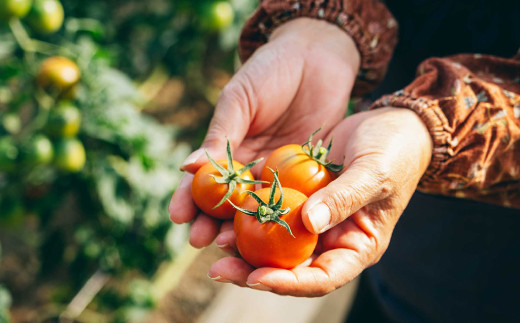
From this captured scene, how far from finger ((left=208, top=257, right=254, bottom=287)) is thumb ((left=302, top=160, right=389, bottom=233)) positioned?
222mm

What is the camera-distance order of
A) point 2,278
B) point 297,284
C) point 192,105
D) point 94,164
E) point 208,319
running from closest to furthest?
point 297,284 < point 94,164 < point 208,319 < point 2,278 < point 192,105

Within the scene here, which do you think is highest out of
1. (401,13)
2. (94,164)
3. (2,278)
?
(401,13)

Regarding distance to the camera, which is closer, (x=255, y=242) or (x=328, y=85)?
(x=255, y=242)

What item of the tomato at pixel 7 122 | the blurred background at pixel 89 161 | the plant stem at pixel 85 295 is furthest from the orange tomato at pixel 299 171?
the plant stem at pixel 85 295

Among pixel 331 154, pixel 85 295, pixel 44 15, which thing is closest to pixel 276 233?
pixel 331 154

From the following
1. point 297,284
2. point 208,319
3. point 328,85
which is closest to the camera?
point 297,284

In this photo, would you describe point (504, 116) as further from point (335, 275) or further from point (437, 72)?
point (335, 275)

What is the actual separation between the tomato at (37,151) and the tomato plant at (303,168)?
101 centimetres

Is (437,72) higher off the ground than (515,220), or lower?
higher

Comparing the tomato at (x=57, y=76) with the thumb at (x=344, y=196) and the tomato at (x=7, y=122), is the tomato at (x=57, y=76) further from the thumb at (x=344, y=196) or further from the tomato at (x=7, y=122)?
the thumb at (x=344, y=196)

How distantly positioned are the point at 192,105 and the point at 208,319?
6.06 ft

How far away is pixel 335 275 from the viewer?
3.53 feet

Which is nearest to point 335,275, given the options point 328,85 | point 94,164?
point 328,85

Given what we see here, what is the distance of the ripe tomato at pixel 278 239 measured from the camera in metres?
1.06
